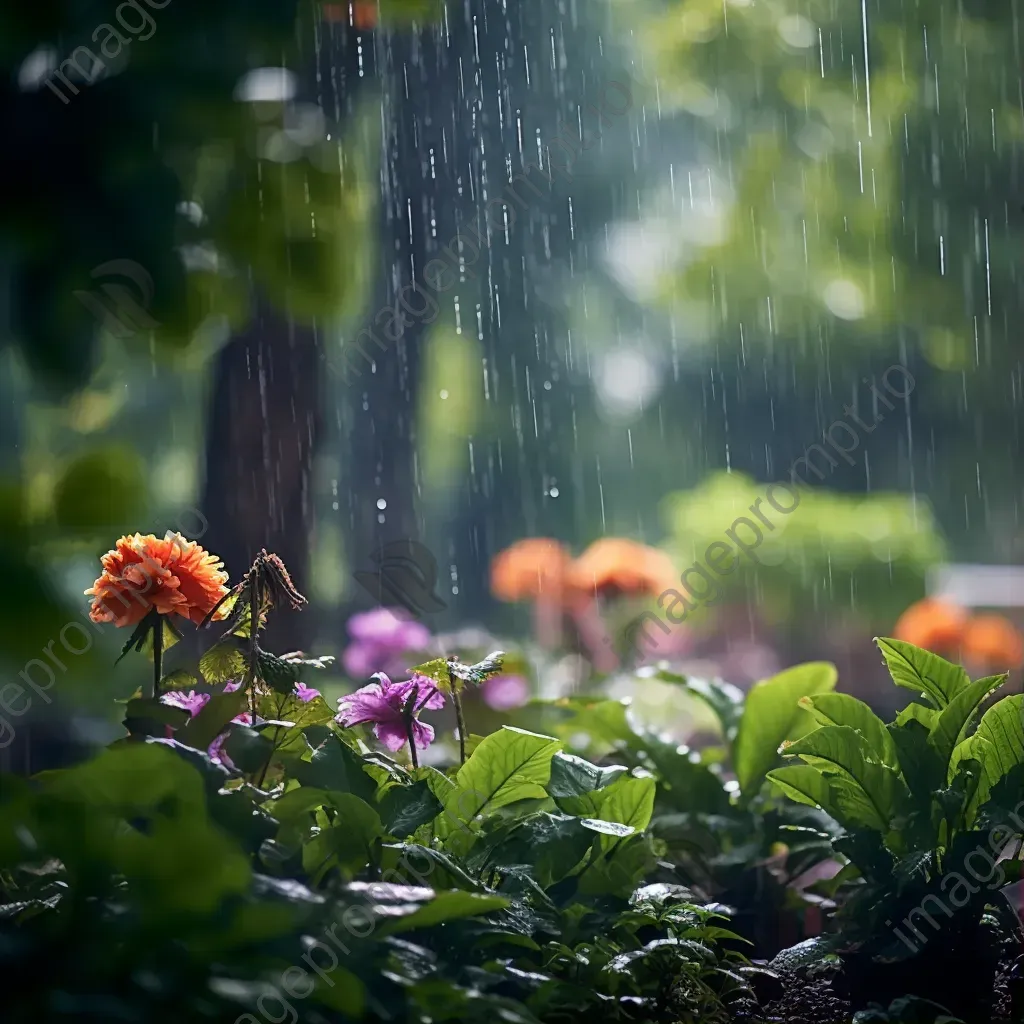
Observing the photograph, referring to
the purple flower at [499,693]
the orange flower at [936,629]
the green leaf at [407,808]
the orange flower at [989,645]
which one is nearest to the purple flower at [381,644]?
the purple flower at [499,693]

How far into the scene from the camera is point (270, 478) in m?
2.58

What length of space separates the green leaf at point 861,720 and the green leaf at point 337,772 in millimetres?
414

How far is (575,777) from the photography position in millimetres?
964

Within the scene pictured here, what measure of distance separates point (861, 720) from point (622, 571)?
1.06 metres

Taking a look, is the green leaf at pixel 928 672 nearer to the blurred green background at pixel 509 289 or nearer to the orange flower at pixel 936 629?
the blurred green background at pixel 509 289

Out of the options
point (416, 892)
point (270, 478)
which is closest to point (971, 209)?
point (270, 478)

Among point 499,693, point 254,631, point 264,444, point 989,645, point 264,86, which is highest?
point 264,86

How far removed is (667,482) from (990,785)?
9018 mm

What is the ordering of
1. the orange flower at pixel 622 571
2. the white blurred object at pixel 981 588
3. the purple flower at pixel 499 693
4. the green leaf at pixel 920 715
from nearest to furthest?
the green leaf at pixel 920 715 → the purple flower at pixel 499 693 → the orange flower at pixel 622 571 → the white blurred object at pixel 981 588

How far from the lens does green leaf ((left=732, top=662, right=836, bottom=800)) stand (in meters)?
1.24

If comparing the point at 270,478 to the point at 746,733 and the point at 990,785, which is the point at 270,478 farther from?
the point at 990,785

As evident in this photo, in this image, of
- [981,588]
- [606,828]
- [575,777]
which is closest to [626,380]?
[981,588]

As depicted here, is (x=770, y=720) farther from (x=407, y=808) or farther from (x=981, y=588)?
(x=981, y=588)

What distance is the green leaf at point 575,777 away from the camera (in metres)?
0.95
